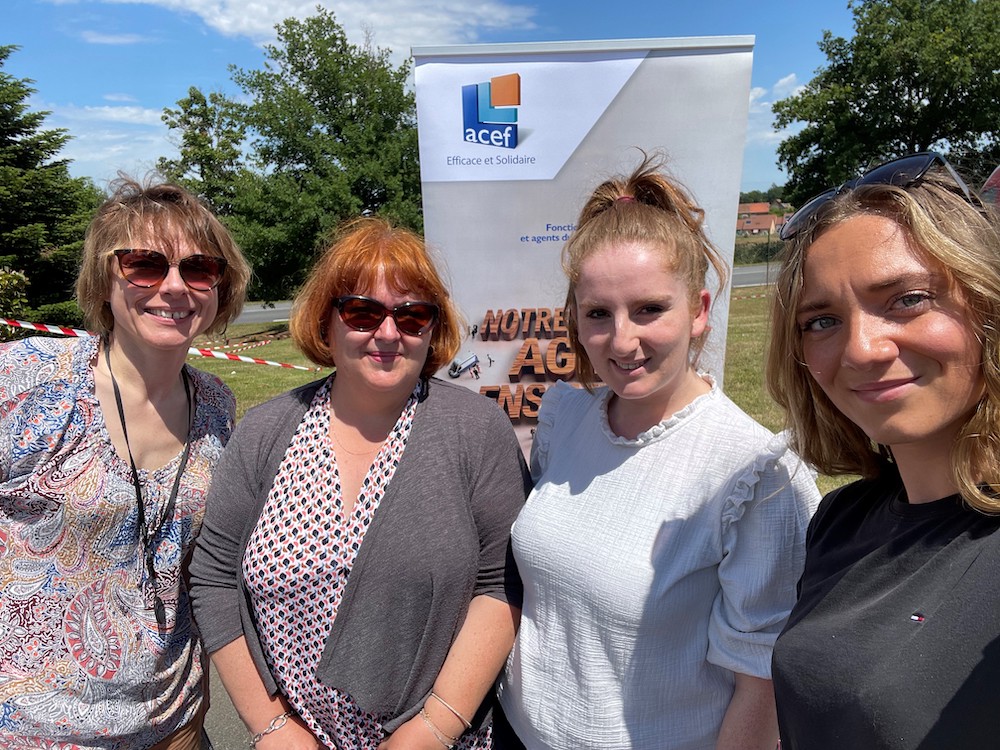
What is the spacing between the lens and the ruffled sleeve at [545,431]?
6.76 ft

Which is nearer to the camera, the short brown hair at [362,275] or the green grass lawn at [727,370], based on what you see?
the short brown hair at [362,275]

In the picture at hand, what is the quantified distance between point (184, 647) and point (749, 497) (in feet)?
5.70

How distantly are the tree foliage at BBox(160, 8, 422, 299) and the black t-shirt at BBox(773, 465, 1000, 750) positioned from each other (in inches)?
893

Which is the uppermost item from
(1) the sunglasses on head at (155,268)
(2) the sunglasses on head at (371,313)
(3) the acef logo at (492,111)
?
(3) the acef logo at (492,111)

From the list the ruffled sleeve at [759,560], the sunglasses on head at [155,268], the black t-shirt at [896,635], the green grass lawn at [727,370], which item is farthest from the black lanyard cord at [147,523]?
the green grass lawn at [727,370]

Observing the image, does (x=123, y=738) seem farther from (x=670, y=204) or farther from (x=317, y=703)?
(x=670, y=204)

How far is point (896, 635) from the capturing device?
104 centimetres

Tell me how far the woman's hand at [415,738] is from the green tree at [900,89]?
1090 inches

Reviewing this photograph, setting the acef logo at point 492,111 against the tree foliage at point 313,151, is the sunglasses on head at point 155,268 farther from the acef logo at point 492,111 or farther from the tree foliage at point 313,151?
the tree foliage at point 313,151

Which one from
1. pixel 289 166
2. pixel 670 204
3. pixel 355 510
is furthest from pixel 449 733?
pixel 289 166

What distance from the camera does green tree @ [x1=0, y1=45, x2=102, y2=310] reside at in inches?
620

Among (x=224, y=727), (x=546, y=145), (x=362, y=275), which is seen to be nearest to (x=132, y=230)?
(x=362, y=275)

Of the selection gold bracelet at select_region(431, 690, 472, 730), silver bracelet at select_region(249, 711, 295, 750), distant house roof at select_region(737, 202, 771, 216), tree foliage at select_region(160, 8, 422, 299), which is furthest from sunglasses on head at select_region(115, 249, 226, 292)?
tree foliage at select_region(160, 8, 422, 299)

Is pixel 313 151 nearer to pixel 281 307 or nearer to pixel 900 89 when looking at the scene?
pixel 281 307
